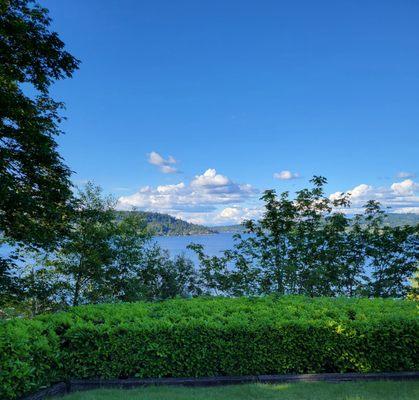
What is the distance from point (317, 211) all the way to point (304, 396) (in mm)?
6308

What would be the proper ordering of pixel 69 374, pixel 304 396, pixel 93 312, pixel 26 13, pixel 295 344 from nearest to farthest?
pixel 304 396
pixel 69 374
pixel 295 344
pixel 93 312
pixel 26 13

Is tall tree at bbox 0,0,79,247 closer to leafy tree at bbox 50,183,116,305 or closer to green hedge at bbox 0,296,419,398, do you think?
leafy tree at bbox 50,183,116,305

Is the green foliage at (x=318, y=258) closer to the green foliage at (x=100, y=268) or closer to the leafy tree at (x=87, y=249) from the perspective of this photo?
the green foliage at (x=100, y=268)

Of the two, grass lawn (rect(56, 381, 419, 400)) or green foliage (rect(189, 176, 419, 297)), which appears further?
green foliage (rect(189, 176, 419, 297))

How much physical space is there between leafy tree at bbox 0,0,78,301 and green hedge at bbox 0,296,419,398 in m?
5.33

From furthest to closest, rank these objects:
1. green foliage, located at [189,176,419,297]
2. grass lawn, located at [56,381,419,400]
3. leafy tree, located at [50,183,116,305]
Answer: leafy tree, located at [50,183,116,305], green foliage, located at [189,176,419,297], grass lawn, located at [56,381,419,400]

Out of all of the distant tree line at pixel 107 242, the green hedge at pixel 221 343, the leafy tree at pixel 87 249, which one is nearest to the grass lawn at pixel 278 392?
the green hedge at pixel 221 343

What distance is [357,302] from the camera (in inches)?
267

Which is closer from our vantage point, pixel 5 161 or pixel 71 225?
pixel 5 161

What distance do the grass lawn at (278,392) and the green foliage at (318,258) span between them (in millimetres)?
4566

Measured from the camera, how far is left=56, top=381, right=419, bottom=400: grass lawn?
170 inches

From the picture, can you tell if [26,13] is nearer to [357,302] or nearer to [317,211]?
[317,211]

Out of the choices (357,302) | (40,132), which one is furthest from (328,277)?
(40,132)

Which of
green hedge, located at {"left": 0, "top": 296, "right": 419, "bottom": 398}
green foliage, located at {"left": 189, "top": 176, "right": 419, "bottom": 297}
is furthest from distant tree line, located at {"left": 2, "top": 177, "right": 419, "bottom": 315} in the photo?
green hedge, located at {"left": 0, "top": 296, "right": 419, "bottom": 398}
